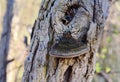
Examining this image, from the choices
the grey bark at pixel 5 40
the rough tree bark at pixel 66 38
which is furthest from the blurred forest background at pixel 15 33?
the rough tree bark at pixel 66 38

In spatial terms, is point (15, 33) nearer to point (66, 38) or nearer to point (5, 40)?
point (5, 40)

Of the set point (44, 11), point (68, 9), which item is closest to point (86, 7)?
point (68, 9)

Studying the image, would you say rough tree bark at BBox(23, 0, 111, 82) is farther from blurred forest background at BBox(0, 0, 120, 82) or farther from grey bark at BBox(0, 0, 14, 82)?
grey bark at BBox(0, 0, 14, 82)

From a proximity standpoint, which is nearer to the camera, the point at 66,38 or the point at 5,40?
the point at 66,38

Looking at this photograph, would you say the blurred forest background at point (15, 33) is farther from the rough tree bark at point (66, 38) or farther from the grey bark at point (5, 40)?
the rough tree bark at point (66, 38)

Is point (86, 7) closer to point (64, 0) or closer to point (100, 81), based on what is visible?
point (64, 0)

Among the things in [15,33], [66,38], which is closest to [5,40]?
[15,33]
